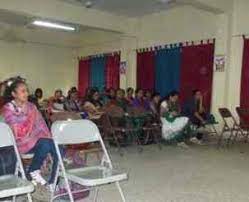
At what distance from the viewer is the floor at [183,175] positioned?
12.2ft

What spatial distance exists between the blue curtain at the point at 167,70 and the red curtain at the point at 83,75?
3.33 m

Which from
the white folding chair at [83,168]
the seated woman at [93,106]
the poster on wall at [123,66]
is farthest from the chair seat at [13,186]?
the poster on wall at [123,66]

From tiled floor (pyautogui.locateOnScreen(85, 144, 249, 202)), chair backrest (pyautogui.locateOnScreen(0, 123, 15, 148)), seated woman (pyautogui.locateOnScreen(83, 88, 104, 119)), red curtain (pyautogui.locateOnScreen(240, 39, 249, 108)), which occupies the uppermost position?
red curtain (pyautogui.locateOnScreen(240, 39, 249, 108))

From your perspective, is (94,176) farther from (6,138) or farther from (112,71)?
(112,71)

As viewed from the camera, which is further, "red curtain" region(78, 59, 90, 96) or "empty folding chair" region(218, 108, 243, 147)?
"red curtain" region(78, 59, 90, 96)

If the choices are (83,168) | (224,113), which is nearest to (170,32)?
(224,113)

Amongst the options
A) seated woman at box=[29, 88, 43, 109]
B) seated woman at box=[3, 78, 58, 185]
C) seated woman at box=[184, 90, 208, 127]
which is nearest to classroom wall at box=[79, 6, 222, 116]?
seated woman at box=[184, 90, 208, 127]

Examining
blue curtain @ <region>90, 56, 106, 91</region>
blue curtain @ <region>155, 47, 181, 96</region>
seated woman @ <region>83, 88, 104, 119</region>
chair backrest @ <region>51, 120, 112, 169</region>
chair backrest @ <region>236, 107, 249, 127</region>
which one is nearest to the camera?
chair backrest @ <region>51, 120, 112, 169</region>

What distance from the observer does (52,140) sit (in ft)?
9.94

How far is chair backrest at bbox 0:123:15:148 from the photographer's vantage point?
2732 mm

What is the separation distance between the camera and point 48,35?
12453 mm

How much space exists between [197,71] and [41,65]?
5796 mm

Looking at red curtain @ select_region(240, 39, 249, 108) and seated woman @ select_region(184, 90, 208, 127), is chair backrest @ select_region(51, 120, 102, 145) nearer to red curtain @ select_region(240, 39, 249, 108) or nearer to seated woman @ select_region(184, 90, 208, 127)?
seated woman @ select_region(184, 90, 208, 127)

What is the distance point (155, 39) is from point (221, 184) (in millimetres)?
6270
